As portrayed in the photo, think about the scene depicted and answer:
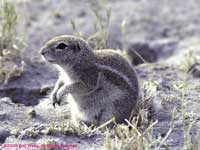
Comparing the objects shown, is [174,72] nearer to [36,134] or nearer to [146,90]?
[146,90]

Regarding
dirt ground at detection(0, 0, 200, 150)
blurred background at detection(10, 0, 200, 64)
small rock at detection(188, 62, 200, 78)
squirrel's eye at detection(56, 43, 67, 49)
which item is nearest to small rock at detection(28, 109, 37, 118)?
dirt ground at detection(0, 0, 200, 150)

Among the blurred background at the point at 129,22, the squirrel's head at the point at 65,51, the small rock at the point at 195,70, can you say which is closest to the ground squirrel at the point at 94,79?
the squirrel's head at the point at 65,51

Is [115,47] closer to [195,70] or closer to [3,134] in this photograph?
[195,70]

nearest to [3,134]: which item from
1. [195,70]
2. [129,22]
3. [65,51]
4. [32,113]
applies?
[32,113]

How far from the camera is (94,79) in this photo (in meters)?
5.34

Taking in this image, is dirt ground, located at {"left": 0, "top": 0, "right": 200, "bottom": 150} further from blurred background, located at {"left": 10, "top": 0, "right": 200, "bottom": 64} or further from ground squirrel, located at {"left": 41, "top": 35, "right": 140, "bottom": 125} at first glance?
ground squirrel, located at {"left": 41, "top": 35, "right": 140, "bottom": 125}

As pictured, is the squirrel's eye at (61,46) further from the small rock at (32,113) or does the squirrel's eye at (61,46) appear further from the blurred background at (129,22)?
the blurred background at (129,22)

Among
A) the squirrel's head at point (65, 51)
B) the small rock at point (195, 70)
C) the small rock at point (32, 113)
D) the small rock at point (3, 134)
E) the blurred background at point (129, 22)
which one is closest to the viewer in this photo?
the small rock at point (3, 134)

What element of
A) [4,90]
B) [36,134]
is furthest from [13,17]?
[36,134]

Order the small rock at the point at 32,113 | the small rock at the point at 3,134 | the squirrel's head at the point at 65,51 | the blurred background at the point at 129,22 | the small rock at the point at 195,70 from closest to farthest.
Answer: the small rock at the point at 3,134 → the squirrel's head at the point at 65,51 → the small rock at the point at 32,113 → the small rock at the point at 195,70 → the blurred background at the point at 129,22

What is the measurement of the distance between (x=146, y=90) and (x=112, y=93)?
64cm

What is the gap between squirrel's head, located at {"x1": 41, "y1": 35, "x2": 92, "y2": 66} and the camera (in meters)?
5.30

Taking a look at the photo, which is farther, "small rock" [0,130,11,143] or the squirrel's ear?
the squirrel's ear

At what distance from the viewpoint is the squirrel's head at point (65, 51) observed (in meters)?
5.30
